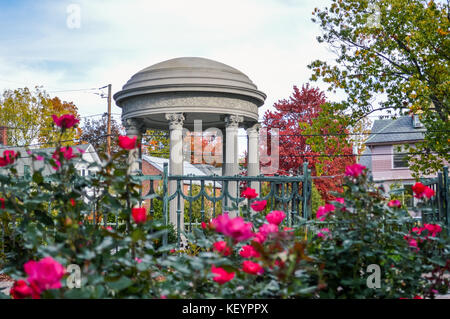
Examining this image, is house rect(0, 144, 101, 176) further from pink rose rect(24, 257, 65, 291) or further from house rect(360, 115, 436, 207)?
house rect(360, 115, 436, 207)

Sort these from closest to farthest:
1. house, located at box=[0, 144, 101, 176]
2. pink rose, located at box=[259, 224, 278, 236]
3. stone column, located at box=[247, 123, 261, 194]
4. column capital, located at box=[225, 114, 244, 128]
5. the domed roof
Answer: pink rose, located at box=[259, 224, 278, 236] < house, located at box=[0, 144, 101, 176] < the domed roof < column capital, located at box=[225, 114, 244, 128] < stone column, located at box=[247, 123, 261, 194]

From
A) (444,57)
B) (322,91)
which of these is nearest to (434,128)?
(444,57)

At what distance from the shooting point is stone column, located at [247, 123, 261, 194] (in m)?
11.4

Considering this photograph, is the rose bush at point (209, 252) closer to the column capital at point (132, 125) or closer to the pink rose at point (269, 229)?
the pink rose at point (269, 229)

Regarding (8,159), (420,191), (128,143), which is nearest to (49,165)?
(8,159)

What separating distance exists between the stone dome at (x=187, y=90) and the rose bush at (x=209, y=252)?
745 cm

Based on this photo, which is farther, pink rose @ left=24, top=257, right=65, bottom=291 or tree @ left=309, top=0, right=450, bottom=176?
tree @ left=309, top=0, right=450, bottom=176

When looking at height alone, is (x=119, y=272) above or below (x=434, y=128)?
below

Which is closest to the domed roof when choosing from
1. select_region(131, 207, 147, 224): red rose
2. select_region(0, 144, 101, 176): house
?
select_region(0, 144, 101, 176): house

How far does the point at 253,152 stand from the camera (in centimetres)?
1164

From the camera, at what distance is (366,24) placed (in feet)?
45.0

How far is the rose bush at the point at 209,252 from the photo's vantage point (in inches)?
71.3
